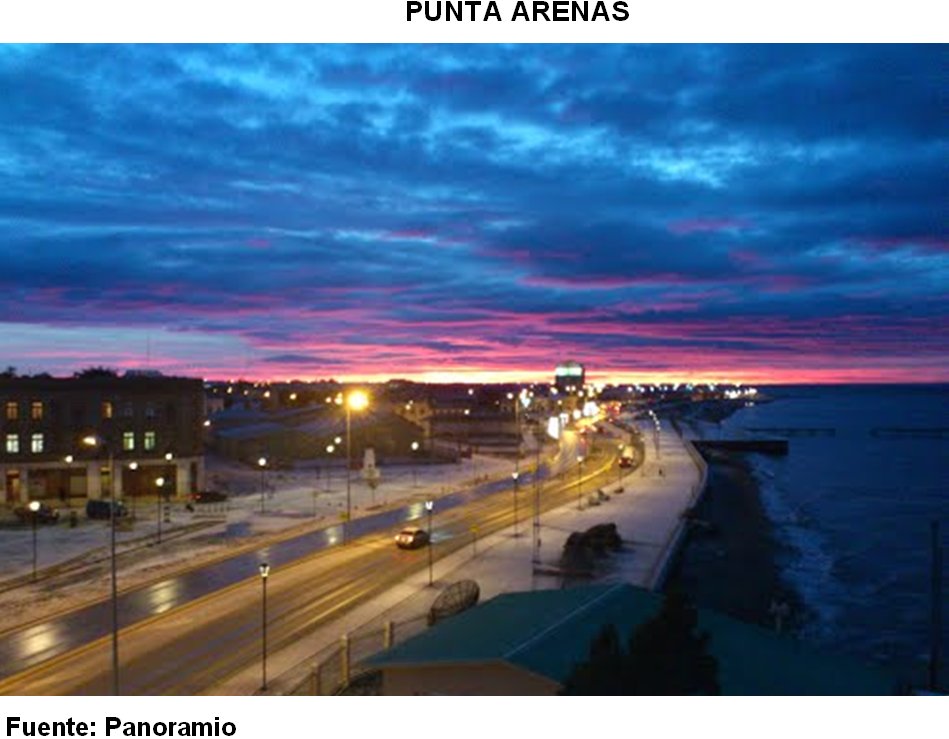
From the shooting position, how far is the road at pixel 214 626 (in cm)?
2539

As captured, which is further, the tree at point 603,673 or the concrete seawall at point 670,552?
the concrete seawall at point 670,552

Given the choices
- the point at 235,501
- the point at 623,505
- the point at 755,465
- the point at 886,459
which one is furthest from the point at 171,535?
the point at 886,459

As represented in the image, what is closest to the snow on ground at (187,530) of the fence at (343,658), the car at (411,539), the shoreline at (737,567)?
the car at (411,539)

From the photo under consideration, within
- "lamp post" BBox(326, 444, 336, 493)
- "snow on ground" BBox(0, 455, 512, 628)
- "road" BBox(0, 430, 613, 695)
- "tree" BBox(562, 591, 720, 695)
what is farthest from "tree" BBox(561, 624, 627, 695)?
"lamp post" BBox(326, 444, 336, 493)

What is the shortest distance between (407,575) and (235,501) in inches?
1147

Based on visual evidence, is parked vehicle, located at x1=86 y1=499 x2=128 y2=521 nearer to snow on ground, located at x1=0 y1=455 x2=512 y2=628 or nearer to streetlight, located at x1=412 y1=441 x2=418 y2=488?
snow on ground, located at x1=0 y1=455 x2=512 y2=628

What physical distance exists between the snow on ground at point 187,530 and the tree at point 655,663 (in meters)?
25.0

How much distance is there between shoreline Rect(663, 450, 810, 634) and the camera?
44625 millimetres

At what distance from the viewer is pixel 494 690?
18.9 meters

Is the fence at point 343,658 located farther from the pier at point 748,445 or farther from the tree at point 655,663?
the pier at point 748,445

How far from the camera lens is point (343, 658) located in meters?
25.2

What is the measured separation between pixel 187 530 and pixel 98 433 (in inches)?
659

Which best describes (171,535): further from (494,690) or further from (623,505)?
(494,690)

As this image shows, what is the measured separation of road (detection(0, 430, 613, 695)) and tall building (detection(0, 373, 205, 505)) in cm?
2676
